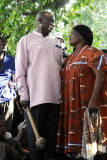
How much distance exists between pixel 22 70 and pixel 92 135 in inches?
37.7

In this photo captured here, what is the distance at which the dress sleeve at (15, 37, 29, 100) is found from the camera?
260 cm

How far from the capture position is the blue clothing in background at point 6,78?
12.9 ft

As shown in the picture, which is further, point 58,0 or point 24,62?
point 58,0

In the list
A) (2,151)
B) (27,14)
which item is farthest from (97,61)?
(27,14)

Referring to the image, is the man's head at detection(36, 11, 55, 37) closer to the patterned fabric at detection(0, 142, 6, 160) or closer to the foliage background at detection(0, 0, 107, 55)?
the patterned fabric at detection(0, 142, 6, 160)


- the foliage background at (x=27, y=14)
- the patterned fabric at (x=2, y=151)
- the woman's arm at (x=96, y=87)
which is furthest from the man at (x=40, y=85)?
the foliage background at (x=27, y=14)

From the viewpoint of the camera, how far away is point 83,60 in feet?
8.70

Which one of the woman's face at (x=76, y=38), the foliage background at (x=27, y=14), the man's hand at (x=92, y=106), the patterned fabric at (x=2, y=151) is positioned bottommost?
the patterned fabric at (x=2, y=151)

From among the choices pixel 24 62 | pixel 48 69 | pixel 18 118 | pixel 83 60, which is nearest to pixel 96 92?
pixel 83 60

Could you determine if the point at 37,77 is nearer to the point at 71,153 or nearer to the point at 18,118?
the point at 71,153

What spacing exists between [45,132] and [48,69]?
663 mm

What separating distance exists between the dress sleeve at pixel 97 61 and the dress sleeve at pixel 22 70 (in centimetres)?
66

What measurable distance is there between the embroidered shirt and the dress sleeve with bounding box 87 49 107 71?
0.39m

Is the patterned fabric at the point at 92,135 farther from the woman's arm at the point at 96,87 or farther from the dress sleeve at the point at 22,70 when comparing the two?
the dress sleeve at the point at 22,70
